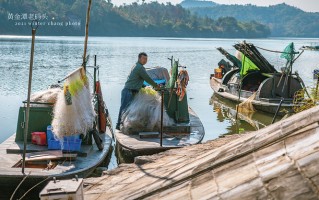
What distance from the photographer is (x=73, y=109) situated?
965 cm

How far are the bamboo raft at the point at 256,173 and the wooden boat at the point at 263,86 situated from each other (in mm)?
13954

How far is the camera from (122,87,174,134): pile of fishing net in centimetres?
1199

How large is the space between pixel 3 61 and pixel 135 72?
38.7m

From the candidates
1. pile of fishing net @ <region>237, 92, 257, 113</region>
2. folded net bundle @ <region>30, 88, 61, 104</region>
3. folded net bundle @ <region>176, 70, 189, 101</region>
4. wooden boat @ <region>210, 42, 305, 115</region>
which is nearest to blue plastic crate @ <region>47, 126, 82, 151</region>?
folded net bundle @ <region>30, 88, 61, 104</region>

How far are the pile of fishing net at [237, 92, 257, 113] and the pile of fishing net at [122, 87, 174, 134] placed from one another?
375 inches

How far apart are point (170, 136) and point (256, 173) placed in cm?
798

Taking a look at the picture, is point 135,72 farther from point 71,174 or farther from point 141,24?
point 141,24

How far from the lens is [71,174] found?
879 centimetres

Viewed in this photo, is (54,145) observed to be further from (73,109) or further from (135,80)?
(135,80)

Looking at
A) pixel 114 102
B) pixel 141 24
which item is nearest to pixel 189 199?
pixel 114 102

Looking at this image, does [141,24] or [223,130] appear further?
[141,24]

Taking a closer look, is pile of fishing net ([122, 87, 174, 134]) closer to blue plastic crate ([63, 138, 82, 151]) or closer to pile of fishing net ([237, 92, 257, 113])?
blue plastic crate ([63, 138, 82, 151])

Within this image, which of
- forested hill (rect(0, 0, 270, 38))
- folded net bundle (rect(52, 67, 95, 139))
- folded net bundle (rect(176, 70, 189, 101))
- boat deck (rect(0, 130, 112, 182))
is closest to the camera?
boat deck (rect(0, 130, 112, 182))

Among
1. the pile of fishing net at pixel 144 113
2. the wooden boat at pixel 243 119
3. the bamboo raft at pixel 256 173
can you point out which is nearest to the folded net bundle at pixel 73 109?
the pile of fishing net at pixel 144 113
